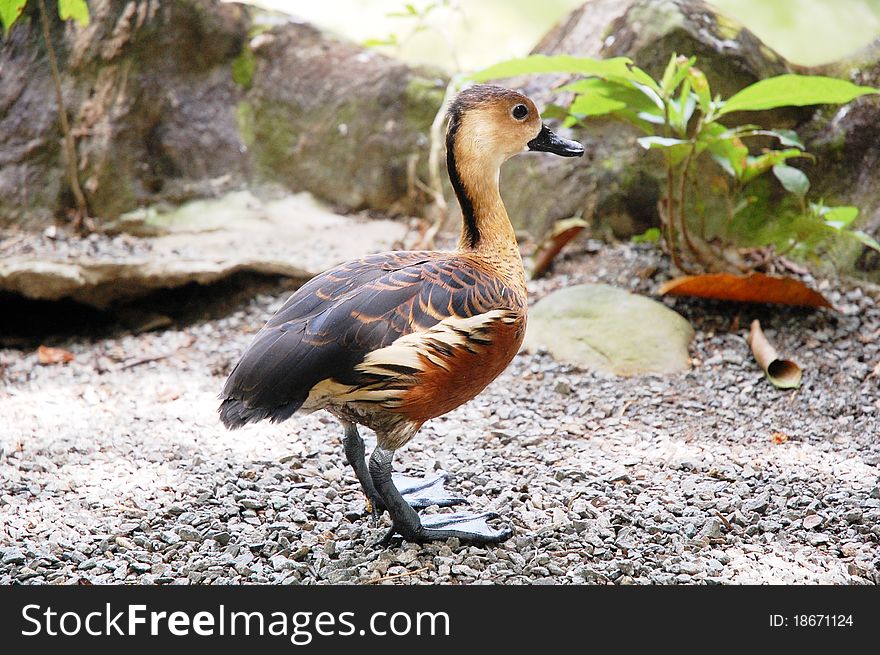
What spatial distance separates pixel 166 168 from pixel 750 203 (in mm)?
3401

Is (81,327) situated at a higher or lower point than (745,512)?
lower

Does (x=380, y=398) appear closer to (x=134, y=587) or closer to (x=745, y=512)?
(x=134, y=587)

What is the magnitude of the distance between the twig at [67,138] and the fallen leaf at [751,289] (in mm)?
3257

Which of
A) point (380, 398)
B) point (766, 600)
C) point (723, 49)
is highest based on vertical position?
point (723, 49)

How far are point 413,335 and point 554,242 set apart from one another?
2.25 m

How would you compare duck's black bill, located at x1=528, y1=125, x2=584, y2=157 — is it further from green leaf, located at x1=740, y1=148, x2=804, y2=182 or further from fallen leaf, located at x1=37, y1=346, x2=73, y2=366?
fallen leaf, located at x1=37, y1=346, x2=73, y2=366

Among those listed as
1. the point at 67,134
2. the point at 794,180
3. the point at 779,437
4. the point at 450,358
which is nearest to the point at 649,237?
the point at 794,180

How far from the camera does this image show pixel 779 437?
9.73 ft

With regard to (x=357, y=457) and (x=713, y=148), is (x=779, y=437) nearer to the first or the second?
(x=713, y=148)

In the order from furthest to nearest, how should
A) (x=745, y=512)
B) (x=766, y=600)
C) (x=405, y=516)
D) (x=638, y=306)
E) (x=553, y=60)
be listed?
(x=638, y=306) → (x=553, y=60) → (x=745, y=512) → (x=405, y=516) → (x=766, y=600)

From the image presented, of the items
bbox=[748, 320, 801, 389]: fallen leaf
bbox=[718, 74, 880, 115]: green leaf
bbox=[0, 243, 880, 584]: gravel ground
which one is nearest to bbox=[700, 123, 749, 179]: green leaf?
bbox=[718, 74, 880, 115]: green leaf

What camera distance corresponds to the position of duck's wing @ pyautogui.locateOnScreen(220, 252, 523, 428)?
206 centimetres

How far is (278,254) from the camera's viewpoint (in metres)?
4.52

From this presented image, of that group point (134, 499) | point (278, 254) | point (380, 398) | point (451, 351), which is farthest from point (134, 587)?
point (278, 254)
